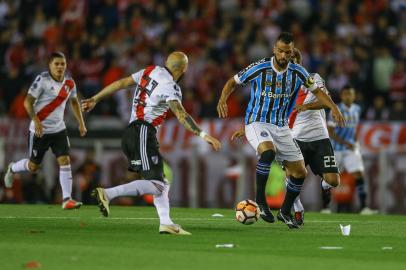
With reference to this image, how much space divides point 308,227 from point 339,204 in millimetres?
8262

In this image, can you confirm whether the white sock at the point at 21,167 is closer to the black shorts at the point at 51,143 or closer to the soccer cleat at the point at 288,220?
the black shorts at the point at 51,143

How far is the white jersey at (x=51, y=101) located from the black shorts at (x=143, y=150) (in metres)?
4.56

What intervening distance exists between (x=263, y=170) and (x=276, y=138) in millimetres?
439

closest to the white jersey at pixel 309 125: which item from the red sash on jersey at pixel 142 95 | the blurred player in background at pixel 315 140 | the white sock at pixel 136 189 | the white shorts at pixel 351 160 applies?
the blurred player in background at pixel 315 140

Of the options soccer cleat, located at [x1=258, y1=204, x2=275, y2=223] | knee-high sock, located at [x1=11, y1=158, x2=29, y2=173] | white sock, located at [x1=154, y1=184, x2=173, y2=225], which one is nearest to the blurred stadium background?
knee-high sock, located at [x1=11, y1=158, x2=29, y2=173]

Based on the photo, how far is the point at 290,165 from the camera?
14602 mm

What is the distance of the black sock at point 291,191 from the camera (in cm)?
1464

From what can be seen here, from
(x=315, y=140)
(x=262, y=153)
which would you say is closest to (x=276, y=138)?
(x=262, y=153)

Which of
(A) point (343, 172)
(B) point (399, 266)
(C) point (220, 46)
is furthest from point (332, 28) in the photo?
(B) point (399, 266)

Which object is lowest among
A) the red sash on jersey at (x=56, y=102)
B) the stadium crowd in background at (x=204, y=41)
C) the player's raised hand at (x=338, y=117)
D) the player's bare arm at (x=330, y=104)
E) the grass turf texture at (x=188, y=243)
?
the grass turf texture at (x=188, y=243)

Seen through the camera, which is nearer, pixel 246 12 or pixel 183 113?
pixel 183 113

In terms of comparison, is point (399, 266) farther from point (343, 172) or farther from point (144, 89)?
point (343, 172)

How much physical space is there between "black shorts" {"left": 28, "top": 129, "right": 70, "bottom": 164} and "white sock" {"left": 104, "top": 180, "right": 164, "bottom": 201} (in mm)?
5097

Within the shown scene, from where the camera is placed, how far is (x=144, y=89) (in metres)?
13.1
